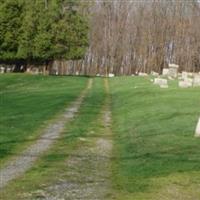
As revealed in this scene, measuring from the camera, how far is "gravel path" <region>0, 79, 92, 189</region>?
13.6 meters

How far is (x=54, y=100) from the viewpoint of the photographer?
3803 centimetres

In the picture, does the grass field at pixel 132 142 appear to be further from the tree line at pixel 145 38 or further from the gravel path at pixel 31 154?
the tree line at pixel 145 38

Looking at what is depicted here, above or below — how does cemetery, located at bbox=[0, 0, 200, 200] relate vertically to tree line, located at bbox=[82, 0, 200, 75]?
below

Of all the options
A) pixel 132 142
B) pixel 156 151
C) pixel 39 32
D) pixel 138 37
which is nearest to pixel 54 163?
pixel 156 151

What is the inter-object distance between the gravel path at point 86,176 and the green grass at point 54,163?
195 mm

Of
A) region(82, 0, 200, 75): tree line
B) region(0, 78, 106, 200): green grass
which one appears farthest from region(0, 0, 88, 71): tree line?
region(0, 78, 106, 200): green grass

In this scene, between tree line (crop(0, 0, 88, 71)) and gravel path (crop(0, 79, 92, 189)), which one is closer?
gravel path (crop(0, 79, 92, 189))

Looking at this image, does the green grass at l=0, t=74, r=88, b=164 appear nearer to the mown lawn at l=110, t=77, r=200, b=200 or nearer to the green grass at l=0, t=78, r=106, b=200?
the green grass at l=0, t=78, r=106, b=200

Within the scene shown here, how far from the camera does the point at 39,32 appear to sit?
76.4m

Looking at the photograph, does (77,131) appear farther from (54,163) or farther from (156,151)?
(54,163)

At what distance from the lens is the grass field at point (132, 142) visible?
1237cm

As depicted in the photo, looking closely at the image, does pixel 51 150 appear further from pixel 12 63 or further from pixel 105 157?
pixel 12 63

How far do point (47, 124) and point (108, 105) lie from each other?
11376 mm

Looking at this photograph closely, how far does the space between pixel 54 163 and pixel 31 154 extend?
1.57 meters
